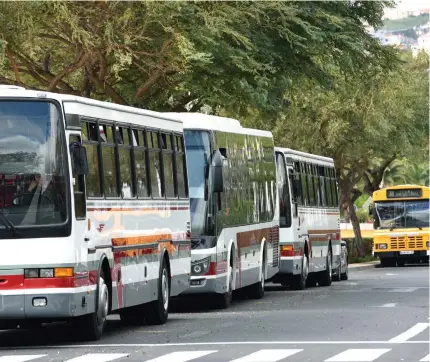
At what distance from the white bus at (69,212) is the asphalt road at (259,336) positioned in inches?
19.2

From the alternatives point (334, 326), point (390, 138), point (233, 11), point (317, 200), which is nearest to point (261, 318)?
point (334, 326)

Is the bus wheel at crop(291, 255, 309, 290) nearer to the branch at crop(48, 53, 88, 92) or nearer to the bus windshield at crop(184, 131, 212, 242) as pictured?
the branch at crop(48, 53, 88, 92)

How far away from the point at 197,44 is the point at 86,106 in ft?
36.7

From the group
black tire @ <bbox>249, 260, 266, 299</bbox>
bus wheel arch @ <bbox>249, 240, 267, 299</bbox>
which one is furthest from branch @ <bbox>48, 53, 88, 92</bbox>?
black tire @ <bbox>249, 260, 266, 299</bbox>

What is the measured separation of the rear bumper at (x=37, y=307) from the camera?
16.5m

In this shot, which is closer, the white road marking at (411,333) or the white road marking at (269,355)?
the white road marking at (269,355)

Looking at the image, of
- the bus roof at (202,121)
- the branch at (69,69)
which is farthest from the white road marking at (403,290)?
the branch at (69,69)

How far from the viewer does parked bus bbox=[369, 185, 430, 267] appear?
54.3 meters

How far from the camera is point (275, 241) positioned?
3120cm

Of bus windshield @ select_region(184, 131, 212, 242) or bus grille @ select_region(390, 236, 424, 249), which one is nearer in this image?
bus windshield @ select_region(184, 131, 212, 242)

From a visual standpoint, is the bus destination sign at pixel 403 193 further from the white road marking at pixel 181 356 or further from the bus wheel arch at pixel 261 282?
the white road marking at pixel 181 356

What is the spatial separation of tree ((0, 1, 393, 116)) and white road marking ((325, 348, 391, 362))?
12.3 metres

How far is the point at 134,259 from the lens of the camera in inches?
773

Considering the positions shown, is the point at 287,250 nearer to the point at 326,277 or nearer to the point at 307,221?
the point at 307,221
